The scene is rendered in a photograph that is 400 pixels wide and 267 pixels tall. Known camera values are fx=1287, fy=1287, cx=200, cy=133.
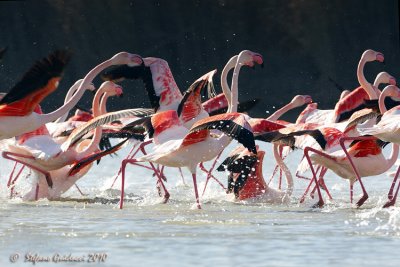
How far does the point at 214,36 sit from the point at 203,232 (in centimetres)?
1839

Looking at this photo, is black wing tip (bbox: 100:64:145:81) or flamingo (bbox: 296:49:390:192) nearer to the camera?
black wing tip (bbox: 100:64:145:81)

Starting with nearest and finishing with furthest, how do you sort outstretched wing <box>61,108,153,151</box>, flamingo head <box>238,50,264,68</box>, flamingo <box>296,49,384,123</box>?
outstretched wing <box>61,108,153,151</box>
flamingo head <box>238,50,264,68</box>
flamingo <box>296,49,384,123</box>

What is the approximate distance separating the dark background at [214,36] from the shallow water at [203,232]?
14000mm

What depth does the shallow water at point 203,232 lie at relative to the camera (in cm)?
695

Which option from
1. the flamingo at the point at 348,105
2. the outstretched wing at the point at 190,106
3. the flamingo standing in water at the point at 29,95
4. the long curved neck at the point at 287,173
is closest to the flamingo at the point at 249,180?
the long curved neck at the point at 287,173

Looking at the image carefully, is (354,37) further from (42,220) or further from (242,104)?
(42,220)

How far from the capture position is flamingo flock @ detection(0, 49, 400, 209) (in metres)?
9.29

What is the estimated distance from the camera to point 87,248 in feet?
23.7

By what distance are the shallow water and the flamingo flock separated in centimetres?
24

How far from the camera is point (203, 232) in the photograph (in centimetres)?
793

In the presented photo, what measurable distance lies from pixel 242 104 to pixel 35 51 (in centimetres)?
1442

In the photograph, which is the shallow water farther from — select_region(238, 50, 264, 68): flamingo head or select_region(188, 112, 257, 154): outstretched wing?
select_region(238, 50, 264, 68): flamingo head

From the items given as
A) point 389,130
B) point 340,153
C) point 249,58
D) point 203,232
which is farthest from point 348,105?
point 203,232

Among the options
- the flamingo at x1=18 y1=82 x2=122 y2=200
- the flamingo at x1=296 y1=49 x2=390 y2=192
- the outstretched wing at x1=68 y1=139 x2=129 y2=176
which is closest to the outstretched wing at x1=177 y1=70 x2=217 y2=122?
the flamingo at x1=18 y1=82 x2=122 y2=200
